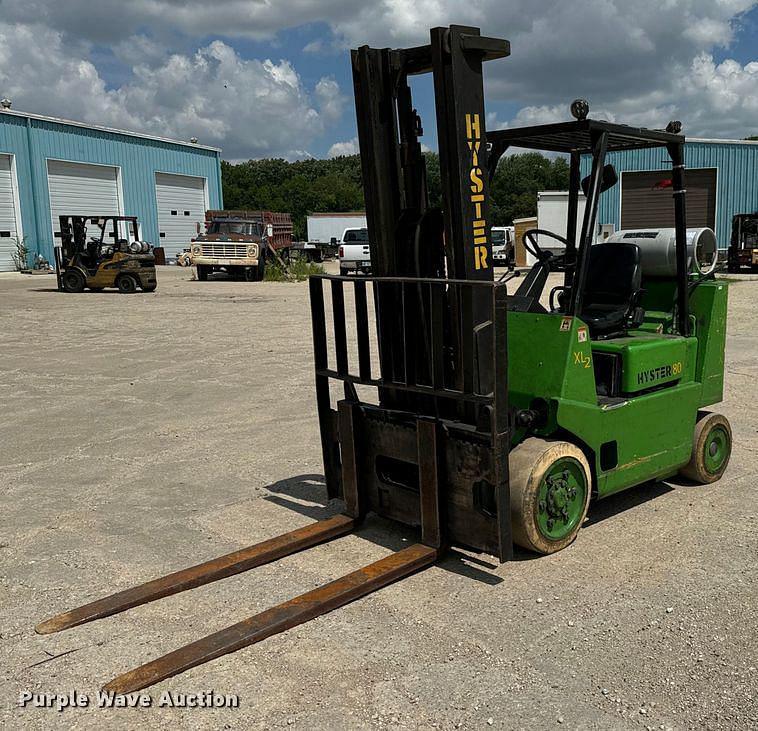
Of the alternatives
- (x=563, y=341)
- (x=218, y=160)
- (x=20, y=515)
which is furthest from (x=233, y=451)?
(x=218, y=160)

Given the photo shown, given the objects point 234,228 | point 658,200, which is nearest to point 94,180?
point 234,228

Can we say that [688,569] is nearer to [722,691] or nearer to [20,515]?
[722,691]

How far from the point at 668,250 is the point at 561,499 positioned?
2153mm

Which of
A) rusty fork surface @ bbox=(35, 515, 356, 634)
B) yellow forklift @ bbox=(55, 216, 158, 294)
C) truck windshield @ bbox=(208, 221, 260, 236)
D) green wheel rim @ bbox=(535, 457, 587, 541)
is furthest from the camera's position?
truck windshield @ bbox=(208, 221, 260, 236)

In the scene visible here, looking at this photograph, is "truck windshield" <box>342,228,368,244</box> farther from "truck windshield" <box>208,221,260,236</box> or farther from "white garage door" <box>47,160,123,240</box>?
"white garage door" <box>47,160,123,240</box>

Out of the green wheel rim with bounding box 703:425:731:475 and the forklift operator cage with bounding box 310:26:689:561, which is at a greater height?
the forklift operator cage with bounding box 310:26:689:561

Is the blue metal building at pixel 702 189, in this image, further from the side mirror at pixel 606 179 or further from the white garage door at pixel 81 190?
the side mirror at pixel 606 179

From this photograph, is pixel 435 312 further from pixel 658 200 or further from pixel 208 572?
pixel 658 200

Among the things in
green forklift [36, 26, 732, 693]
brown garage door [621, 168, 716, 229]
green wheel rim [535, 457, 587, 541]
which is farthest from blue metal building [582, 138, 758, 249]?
green wheel rim [535, 457, 587, 541]

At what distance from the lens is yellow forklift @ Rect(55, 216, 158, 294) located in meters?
24.6

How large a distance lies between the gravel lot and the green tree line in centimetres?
6107

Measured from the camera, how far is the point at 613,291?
5.39m

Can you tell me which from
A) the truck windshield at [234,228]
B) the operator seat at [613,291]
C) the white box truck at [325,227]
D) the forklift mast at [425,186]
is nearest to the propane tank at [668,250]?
the operator seat at [613,291]

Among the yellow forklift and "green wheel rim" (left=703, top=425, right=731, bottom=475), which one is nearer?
"green wheel rim" (left=703, top=425, right=731, bottom=475)
